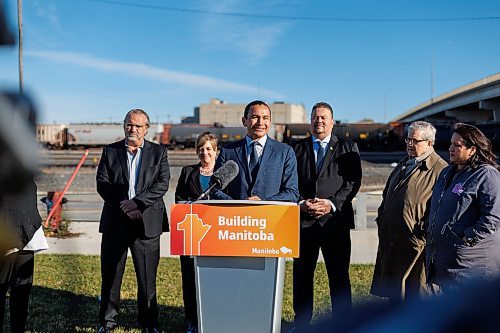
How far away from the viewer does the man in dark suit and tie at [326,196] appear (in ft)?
17.1

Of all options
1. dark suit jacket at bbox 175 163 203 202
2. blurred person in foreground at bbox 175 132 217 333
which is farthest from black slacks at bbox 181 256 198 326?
dark suit jacket at bbox 175 163 203 202

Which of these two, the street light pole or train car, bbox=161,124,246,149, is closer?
the street light pole

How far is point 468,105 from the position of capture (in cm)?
5316

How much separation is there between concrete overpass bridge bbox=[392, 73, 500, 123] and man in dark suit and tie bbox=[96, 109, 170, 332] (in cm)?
3982

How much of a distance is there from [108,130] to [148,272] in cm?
3966

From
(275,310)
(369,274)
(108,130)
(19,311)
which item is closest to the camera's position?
(275,310)

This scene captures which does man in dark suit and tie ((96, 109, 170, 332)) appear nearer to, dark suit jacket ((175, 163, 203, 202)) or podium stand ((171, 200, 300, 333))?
dark suit jacket ((175, 163, 203, 202))

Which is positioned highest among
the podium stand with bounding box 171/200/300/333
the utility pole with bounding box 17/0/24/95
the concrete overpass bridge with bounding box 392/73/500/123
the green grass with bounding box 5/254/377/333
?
the concrete overpass bridge with bounding box 392/73/500/123

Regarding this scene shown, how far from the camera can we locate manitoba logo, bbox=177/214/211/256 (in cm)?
356

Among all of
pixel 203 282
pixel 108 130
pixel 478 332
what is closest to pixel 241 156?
pixel 203 282

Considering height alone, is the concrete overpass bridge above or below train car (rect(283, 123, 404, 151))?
above

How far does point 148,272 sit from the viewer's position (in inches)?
205

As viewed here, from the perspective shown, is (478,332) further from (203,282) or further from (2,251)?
(203,282)

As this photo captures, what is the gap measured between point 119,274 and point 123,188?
85 centimetres
